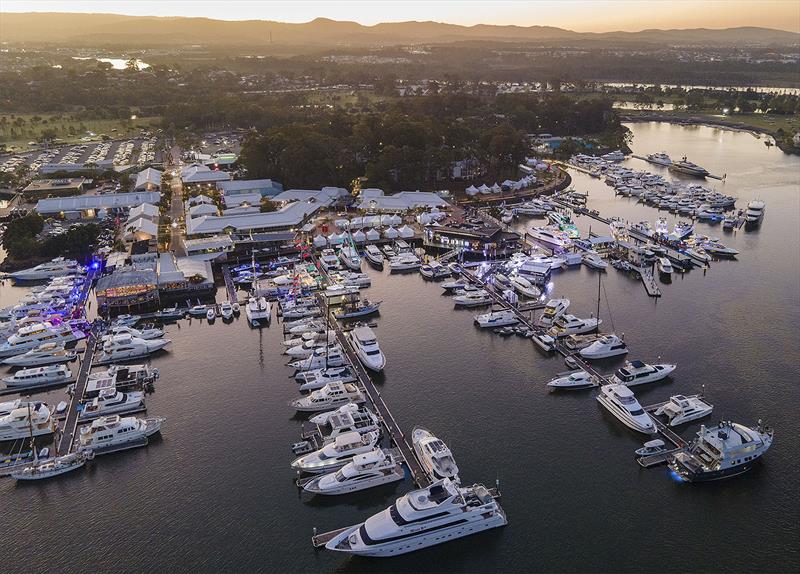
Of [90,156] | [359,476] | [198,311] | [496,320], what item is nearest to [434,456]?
[359,476]

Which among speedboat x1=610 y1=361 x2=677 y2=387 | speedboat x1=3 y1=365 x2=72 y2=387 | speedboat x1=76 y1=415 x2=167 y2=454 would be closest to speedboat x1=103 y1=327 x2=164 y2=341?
speedboat x1=3 y1=365 x2=72 y2=387

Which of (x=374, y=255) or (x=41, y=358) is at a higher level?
(x=374, y=255)

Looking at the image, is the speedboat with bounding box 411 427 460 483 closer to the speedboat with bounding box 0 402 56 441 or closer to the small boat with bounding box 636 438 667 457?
the small boat with bounding box 636 438 667 457

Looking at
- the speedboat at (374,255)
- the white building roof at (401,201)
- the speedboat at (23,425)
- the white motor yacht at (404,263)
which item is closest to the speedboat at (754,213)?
the white building roof at (401,201)

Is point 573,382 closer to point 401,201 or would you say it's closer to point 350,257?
point 350,257

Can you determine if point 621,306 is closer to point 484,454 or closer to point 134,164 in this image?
point 484,454
